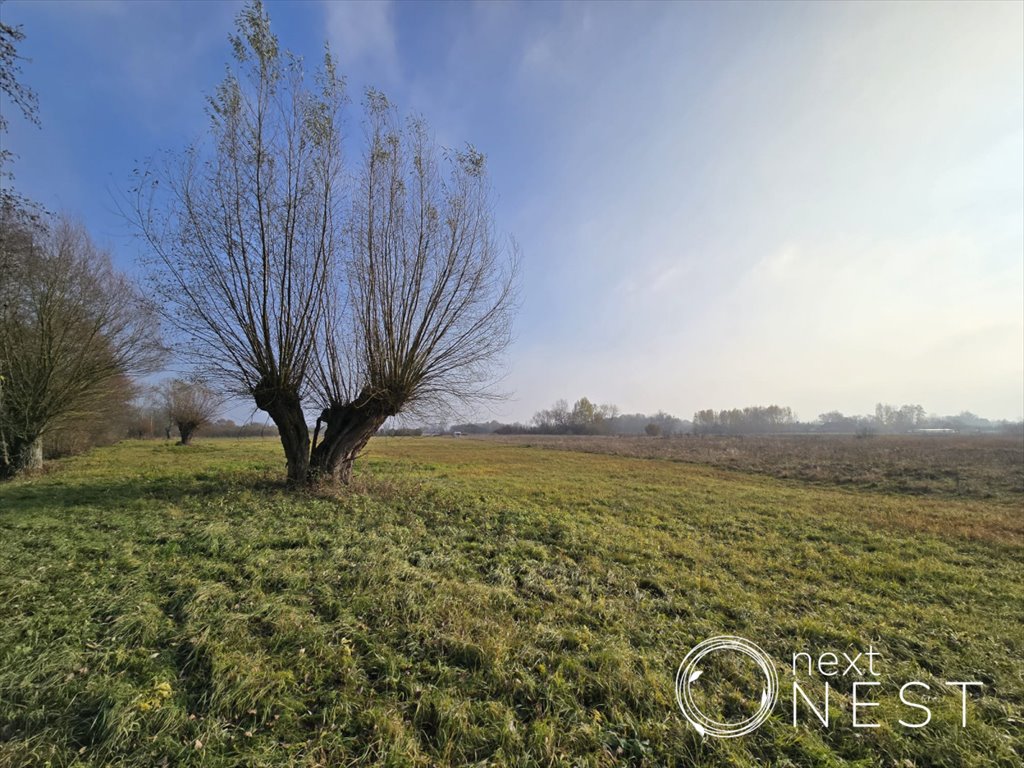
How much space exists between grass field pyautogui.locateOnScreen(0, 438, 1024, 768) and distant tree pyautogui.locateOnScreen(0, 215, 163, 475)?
8025mm

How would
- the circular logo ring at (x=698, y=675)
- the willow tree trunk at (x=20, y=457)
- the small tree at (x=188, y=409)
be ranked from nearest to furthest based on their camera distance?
the circular logo ring at (x=698, y=675), the willow tree trunk at (x=20, y=457), the small tree at (x=188, y=409)

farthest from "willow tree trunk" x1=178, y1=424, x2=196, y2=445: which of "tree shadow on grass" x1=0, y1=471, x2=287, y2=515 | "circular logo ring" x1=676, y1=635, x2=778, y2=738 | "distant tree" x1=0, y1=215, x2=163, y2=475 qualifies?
"circular logo ring" x1=676, y1=635, x2=778, y2=738

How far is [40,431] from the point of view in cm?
1434

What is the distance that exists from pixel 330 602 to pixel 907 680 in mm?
6234

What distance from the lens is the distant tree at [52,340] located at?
1317cm

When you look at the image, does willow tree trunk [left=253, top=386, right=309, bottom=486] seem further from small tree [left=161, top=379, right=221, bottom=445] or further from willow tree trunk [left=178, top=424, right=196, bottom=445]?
willow tree trunk [left=178, top=424, right=196, bottom=445]

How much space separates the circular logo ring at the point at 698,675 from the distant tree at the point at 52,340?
1567cm

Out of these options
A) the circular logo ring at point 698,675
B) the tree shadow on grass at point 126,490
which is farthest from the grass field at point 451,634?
the tree shadow on grass at point 126,490

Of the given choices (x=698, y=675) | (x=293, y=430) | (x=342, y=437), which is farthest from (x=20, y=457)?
(x=698, y=675)

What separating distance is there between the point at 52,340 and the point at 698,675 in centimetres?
2177

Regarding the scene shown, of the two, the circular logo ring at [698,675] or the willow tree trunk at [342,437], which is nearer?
the circular logo ring at [698,675]

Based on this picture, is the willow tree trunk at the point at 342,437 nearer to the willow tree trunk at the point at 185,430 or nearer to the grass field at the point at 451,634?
the grass field at the point at 451,634

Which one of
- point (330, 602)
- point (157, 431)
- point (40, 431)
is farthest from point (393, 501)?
point (157, 431)

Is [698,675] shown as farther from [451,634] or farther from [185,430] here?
[185,430]
